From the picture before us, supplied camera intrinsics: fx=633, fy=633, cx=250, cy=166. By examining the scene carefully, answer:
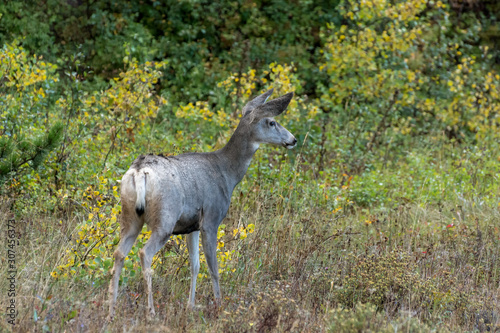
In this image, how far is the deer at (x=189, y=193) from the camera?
482cm

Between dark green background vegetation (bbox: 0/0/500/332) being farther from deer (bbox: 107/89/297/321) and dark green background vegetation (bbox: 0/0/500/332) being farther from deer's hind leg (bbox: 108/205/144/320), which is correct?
deer (bbox: 107/89/297/321)

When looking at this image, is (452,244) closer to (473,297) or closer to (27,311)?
(473,297)

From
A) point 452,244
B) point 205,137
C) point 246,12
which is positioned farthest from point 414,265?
point 246,12

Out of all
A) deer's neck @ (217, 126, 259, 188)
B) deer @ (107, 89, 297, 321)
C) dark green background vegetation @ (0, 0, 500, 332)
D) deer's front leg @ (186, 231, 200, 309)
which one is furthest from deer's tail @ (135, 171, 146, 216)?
deer's neck @ (217, 126, 259, 188)

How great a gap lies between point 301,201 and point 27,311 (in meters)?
4.38

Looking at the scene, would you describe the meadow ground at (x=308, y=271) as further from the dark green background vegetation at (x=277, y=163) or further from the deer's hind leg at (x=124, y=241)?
the deer's hind leg at (x=124, y=241)

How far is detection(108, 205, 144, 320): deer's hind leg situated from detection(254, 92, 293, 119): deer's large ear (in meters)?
1.67

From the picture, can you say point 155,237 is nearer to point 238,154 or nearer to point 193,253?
point 193,253

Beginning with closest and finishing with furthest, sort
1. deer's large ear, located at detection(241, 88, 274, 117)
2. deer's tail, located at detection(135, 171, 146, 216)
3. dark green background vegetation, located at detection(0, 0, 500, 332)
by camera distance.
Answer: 1. deer's tail, located at detection(135, 171, 146, 216)
2. dark green background vegetation, located at detection(0, 0, 500, 332)
3. deer's large ear, located at detection(241, 88, 274, 117)

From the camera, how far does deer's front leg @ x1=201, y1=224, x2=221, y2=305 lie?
17.6 feet

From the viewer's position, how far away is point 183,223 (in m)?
5.18

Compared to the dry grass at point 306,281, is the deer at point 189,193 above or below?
above

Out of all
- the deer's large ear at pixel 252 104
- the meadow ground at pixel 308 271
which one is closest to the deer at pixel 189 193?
the deer's large ear at pixel 252 104

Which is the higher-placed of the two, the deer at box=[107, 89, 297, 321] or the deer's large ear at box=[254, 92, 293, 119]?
the deer's large ear at box=[254, 92, 293, 119]
